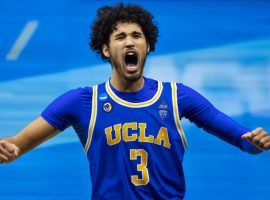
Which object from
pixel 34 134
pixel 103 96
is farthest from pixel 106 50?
pixel 34 134

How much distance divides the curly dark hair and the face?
0.03 meters

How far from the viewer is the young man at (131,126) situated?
3281 millimetres

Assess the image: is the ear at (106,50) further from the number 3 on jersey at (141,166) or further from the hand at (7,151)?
the hand at (7,151)

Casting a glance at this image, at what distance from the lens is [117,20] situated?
3525mm

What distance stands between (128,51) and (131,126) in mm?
300

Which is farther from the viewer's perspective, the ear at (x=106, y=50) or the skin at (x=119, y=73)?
the ear at (x=106, y=50)

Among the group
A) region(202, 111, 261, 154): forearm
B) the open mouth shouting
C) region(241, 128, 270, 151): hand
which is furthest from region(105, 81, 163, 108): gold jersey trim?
region(241, 128, 270, 151): hand

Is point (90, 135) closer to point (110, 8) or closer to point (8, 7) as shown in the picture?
point (110, 8)

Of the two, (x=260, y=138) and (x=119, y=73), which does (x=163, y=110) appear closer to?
(x=119, y=73)

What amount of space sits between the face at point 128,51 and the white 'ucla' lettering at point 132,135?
20cm

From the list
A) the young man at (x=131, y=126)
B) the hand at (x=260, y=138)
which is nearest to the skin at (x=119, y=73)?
the young man at (x=131, y=126)

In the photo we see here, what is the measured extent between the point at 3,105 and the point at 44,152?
0.45m

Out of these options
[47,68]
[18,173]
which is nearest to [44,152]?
[18,173]

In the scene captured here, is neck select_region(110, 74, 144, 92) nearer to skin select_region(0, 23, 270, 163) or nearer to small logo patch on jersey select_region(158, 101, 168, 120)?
skin select_region(0, 23, 270, 163)
